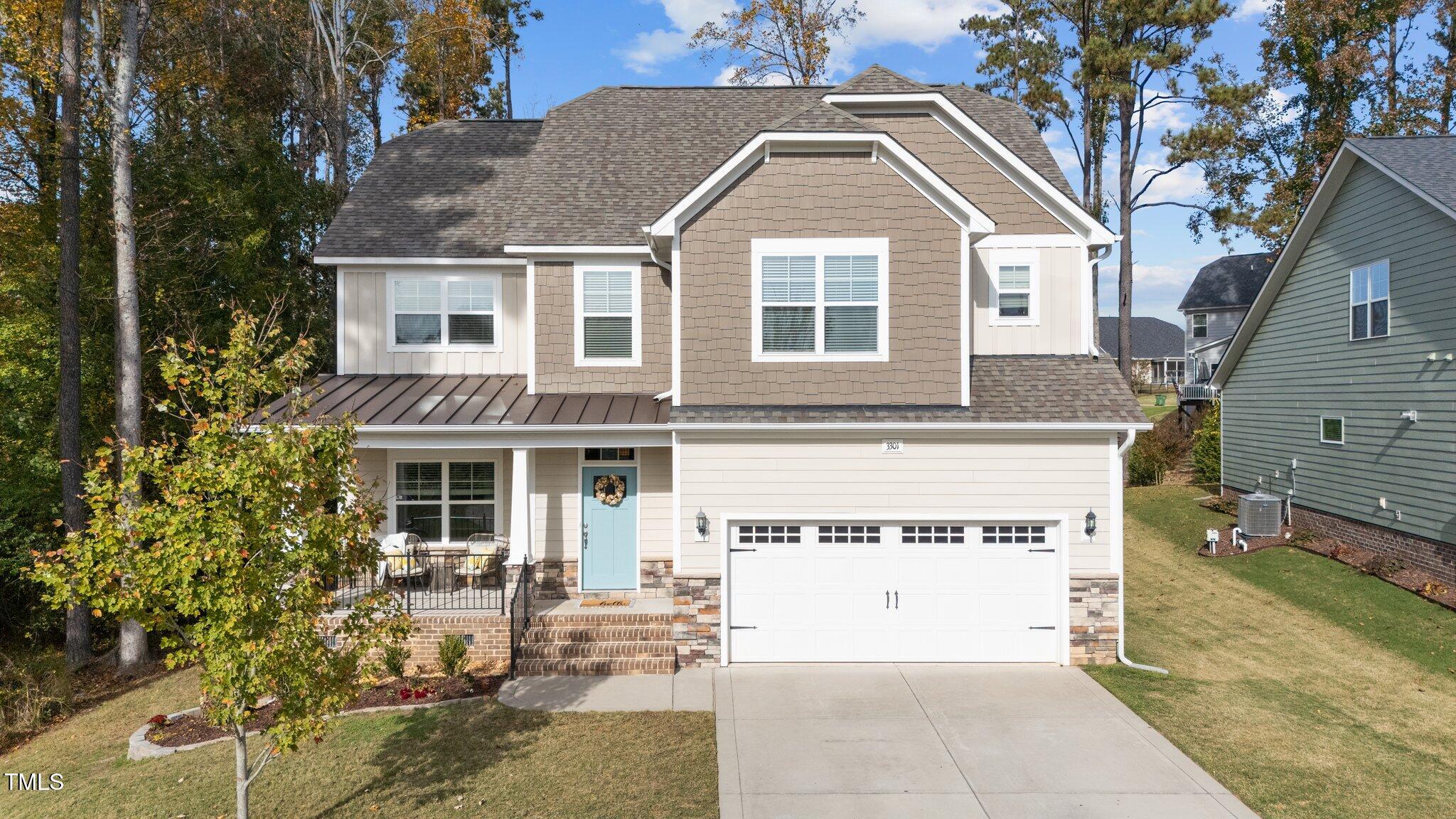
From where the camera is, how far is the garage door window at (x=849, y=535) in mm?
11500

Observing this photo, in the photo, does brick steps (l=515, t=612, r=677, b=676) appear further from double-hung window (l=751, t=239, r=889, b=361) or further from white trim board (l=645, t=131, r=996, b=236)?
white trim board (l=645, t=131, r=996, b=236)

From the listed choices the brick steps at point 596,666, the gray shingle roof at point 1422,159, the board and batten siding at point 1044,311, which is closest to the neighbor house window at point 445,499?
the brick steps at point 596,666

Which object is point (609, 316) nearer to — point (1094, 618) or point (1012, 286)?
point (1012, 286)

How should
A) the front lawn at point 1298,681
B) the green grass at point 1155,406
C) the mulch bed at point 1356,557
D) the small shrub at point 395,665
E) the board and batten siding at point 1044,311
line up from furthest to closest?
the green grass at point 1155,406, the mulch bed at point 1356,557, the board and batten siding at point 1044,311, the small shrub at point 395,665, the front lawn at point 1298,681

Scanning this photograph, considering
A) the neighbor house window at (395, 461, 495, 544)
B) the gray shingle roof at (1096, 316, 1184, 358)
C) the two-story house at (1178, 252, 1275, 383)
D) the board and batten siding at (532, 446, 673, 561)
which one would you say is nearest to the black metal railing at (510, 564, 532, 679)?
the board and batten siding at (532, 446, 673, 561)

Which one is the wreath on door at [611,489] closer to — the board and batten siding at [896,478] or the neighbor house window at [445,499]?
the neighbor house window at [445,499]

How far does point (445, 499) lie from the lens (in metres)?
13.6

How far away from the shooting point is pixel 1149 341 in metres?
61.2

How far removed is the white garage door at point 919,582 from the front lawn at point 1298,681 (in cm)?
132

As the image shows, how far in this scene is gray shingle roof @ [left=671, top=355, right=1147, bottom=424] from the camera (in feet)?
36.6

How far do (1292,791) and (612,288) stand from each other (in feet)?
36.4

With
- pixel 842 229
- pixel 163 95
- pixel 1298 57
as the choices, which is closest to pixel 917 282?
pixel 842 229

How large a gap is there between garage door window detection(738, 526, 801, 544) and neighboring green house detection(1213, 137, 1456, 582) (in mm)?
11928

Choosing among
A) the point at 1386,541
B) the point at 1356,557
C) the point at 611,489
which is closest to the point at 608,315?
the point at 611,489
